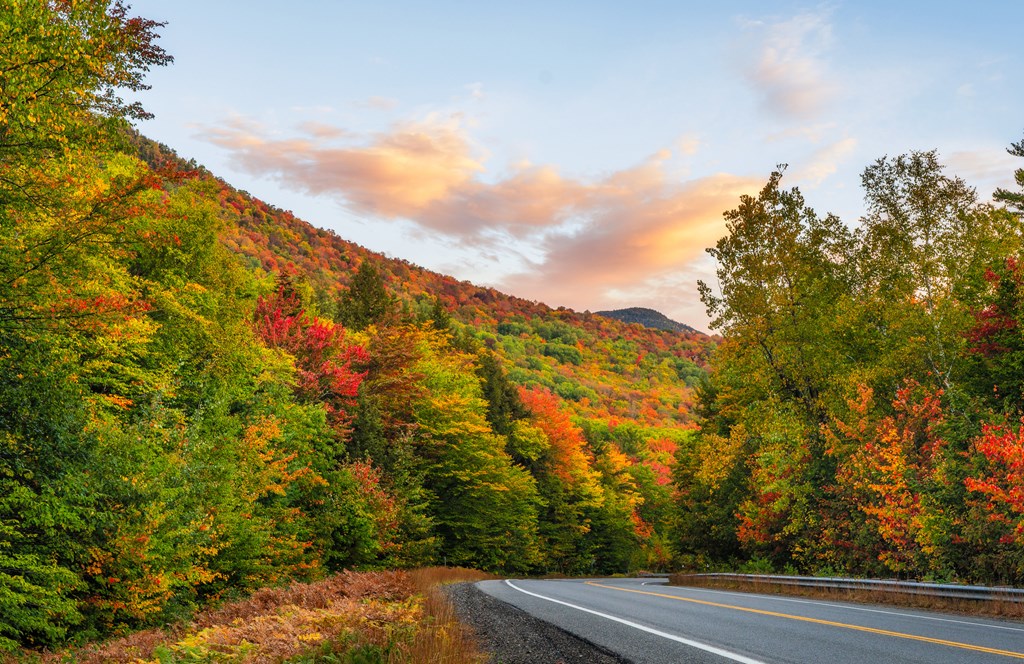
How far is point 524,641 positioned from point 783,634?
133 inches

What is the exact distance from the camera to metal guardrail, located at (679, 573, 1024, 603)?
1241 cm

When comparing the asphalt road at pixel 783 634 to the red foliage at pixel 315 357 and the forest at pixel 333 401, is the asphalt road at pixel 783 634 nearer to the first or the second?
the forest at pixel 333 401

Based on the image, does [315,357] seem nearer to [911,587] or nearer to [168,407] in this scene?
[168,407]

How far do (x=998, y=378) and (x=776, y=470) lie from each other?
8.61m

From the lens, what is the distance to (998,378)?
2088cm

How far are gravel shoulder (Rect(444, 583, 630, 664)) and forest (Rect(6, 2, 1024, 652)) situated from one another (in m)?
7.29

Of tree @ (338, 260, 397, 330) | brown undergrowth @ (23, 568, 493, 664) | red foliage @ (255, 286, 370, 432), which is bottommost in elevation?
brown undergrowth @ (23, 568, 493, 664)

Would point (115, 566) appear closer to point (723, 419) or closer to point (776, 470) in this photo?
point (776, 470)

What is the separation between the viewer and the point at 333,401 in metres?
33.3

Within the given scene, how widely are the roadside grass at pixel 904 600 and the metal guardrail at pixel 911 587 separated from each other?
9 centimetres

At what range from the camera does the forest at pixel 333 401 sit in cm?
1159

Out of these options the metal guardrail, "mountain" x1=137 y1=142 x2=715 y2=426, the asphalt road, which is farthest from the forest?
"mountain" x1=137 y1=142 x2=715 y2=426

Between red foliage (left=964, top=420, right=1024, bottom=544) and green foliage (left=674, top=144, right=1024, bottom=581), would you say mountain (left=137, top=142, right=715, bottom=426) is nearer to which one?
green foliage (left=674, top=144, right=1024, bottom=581)

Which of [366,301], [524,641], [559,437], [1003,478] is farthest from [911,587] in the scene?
[366,301]
